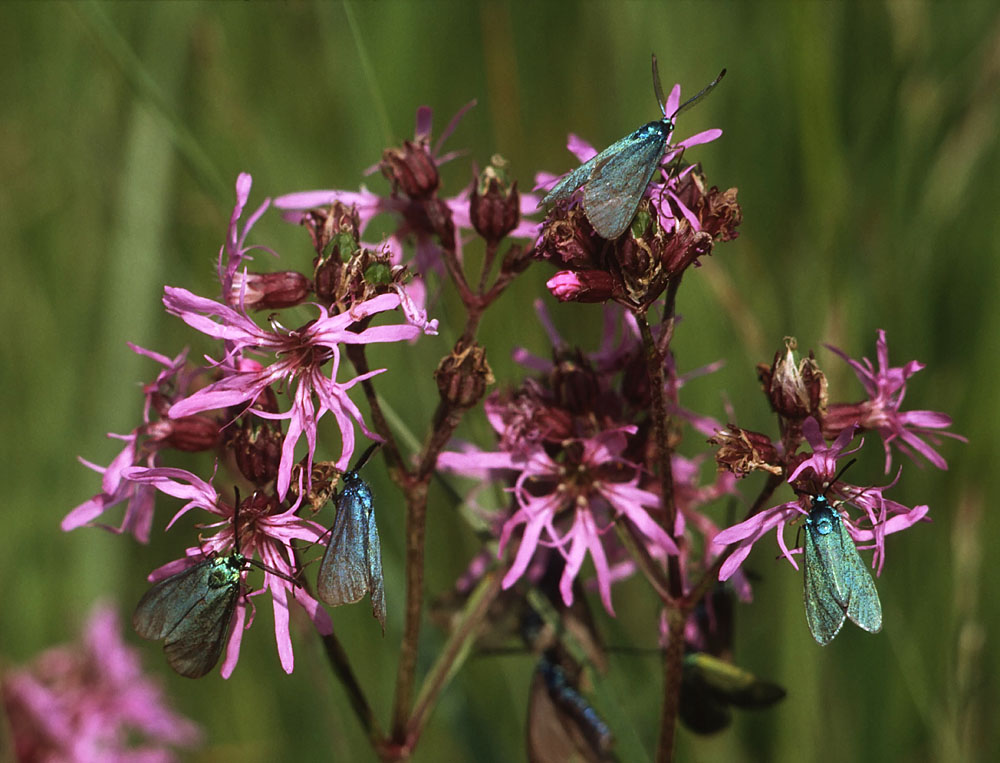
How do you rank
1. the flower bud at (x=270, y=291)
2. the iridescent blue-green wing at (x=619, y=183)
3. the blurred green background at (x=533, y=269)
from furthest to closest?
the blurred green background at (x=533, y=269) → the flower bud at (x=270, y=291) → the iridescent blue-green wing at (x=619, y=183)

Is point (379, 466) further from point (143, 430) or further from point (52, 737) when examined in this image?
point (52, 737)

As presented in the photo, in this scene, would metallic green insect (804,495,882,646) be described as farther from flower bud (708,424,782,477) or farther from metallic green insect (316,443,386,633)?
metallic green insect (316,443,386,633)

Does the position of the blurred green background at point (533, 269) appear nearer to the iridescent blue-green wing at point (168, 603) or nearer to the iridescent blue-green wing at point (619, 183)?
the iridescent blue-green wing at point (619, 183)

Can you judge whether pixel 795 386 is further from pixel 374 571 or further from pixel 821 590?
pixel 374 571

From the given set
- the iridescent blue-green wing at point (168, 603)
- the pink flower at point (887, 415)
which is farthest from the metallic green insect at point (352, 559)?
the pink flower at point (887, 415)

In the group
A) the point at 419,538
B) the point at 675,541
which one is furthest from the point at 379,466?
the point at 675,541

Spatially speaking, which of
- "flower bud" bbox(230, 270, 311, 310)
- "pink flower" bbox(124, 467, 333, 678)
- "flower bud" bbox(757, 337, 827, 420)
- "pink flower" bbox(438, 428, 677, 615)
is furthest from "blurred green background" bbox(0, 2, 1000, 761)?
"flower bud" bbox(757, 337, 827, 420)
